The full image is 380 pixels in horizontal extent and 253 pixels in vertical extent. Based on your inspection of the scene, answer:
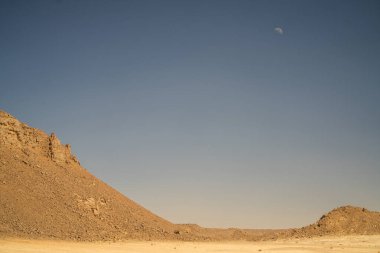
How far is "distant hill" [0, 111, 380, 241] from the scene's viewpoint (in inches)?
1540

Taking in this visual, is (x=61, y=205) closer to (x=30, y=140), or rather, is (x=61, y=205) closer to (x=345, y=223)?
(x=30, y=140)

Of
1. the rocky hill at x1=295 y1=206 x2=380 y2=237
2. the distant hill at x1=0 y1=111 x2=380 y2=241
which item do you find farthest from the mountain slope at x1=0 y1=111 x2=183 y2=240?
the rocky hill at x1=295 y1=206 x2=380 y2=237

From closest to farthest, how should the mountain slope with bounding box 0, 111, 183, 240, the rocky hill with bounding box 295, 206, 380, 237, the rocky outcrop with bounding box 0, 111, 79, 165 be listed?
1. the mountain slope with bounding box 0, 111, 183, 240
2. the rocky outcrop with bounding box 0, 111, 79, 165
3. the rocky hill with bounding box 295, 206, 380, 237

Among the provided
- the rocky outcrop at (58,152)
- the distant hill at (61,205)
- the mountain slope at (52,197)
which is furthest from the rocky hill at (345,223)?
the rocky outcrop at (58,152)

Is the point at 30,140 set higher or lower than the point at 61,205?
higher

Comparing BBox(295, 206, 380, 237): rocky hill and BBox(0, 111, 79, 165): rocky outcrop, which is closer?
BBox(0, 111, 79, 165): rocky outcrop

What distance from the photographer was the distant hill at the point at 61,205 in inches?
1540

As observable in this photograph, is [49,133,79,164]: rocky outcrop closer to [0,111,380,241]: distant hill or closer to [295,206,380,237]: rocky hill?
[0,111,380,241]: distant hill

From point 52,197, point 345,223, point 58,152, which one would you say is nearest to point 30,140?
point 58,152

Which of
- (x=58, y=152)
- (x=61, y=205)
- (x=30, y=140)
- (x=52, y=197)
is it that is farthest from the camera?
(x=58, y=152)

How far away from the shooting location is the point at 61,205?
4372 centimetres

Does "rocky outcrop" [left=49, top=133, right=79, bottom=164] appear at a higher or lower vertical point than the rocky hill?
higher

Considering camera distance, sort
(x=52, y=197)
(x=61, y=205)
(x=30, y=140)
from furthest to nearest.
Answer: (x=30, y=140)
(x=52, y=197)
(x=61, y=205)

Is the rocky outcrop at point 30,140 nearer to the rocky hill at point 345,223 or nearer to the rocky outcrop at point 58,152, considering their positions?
the rocky outcrop at point 58,152
